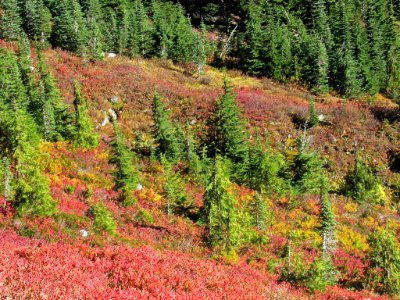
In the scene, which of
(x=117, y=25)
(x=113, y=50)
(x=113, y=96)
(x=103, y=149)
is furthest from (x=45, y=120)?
(x=117, y=25)

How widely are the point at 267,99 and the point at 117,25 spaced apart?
125 feet

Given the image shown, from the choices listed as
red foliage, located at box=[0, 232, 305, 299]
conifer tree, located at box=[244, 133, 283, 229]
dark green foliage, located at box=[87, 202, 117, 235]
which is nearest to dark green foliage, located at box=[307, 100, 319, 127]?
conifer tree, located at box=[244, 133, 283, 229]

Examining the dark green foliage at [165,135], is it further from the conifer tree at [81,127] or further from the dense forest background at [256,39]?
the dense forest background at [256,39]

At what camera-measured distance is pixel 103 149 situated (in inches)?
1483

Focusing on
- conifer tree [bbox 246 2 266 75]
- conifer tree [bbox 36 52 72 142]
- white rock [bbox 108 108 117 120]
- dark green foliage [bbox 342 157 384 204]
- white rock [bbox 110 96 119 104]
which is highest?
conifer tree [bbox 246 2 266 75]

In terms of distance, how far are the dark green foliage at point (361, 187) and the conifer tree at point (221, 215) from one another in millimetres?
21931

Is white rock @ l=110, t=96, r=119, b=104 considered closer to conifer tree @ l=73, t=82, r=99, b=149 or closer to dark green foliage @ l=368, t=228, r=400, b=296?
conifer tree @ l=73, t=82, r=99, b=149

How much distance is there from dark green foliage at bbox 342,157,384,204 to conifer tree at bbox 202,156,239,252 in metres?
21.9

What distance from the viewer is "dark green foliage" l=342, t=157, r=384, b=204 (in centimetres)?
3609

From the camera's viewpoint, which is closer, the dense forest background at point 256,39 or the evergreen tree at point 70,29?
the evergreen tree at point 70,29

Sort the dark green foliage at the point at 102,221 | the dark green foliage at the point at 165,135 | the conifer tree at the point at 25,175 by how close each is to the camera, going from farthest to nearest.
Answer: the dark green foliage at the point at 165,135
the dark green foliage at the point at 102,221
the conifer tree at the point at 25,175

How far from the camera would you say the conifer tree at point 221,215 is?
18.2 m

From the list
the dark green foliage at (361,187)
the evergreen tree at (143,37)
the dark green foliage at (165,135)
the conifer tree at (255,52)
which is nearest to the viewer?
the dark green foliage at (361,187)

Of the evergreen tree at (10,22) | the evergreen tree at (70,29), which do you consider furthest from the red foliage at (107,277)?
the evergreen tree at (10,22)
